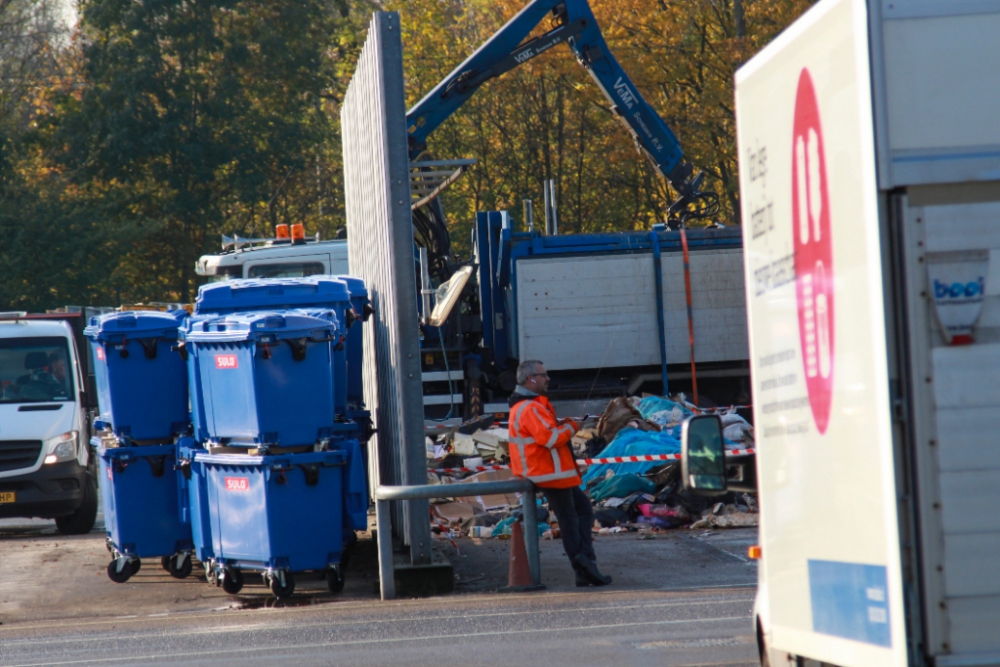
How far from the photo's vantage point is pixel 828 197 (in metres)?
3.31

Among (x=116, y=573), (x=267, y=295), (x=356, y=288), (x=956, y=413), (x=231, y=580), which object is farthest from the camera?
(x=356, y=288)

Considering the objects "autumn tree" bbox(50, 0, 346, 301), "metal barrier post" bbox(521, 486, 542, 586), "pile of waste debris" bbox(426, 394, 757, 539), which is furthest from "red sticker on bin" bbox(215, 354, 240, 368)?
"autumn tree" bbox(50, 0, 346, 301)

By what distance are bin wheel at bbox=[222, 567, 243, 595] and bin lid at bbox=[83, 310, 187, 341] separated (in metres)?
2.02

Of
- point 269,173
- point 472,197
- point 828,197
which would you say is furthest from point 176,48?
A: point 828,197

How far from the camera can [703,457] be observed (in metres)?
4.25

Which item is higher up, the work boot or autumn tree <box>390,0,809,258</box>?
autumn tree <box>390,0,809,258</box>

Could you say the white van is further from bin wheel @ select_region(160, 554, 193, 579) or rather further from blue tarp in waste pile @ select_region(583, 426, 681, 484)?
blue tarp in waste pile @ select_region(583, 426, 681, 484)

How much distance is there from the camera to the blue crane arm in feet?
56.7

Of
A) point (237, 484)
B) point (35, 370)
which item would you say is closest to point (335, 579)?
point (237, 484)

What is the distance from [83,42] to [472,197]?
13.2 m

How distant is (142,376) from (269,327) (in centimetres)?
175

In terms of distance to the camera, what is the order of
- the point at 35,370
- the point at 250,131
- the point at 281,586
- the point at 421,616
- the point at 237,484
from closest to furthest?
1. the point at 421,616
2. the point at 281,586
3. the point at 237,484
4. the point at 35,370
5. the point at 250,131

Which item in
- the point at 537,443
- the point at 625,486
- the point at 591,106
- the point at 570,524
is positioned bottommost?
the point at 625,486

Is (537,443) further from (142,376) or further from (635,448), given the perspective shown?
(635,448)
